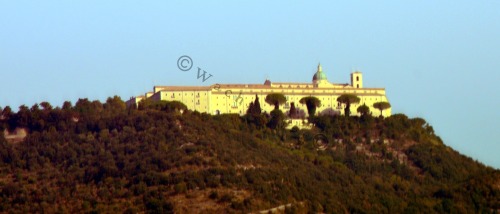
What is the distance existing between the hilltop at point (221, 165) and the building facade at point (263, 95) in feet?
9.73

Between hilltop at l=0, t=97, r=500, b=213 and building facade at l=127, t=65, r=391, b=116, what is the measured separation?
296 cm

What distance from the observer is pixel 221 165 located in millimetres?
102750

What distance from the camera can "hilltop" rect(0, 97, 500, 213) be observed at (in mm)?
96938

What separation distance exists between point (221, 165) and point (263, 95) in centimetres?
2238

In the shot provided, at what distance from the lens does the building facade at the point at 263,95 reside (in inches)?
4764

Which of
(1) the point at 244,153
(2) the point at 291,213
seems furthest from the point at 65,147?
(2) the point at 291,213

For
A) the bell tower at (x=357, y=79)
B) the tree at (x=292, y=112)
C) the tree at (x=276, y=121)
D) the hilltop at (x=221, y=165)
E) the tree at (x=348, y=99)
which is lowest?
the hilltop at (x=221, y=165)

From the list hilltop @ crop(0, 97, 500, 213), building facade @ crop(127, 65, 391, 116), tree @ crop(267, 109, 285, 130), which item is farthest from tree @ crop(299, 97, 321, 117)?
tree @ crop(267, 109, 285, 130)

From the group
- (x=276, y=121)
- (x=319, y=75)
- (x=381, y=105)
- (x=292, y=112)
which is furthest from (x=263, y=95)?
(x=381, y=105)

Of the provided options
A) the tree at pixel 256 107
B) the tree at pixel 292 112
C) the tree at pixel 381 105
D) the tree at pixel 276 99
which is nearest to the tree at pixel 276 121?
the tree at pixel 256 107

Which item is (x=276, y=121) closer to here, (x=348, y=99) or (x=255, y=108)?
(x=255, y=108)

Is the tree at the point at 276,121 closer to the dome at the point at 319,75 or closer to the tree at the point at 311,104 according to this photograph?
the tree at the point at 311,104

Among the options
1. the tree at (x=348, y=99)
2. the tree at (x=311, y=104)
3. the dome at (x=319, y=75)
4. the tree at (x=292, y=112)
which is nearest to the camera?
the tree at (x=292, y=112)

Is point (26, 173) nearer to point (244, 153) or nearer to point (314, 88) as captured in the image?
point (244, 153)
